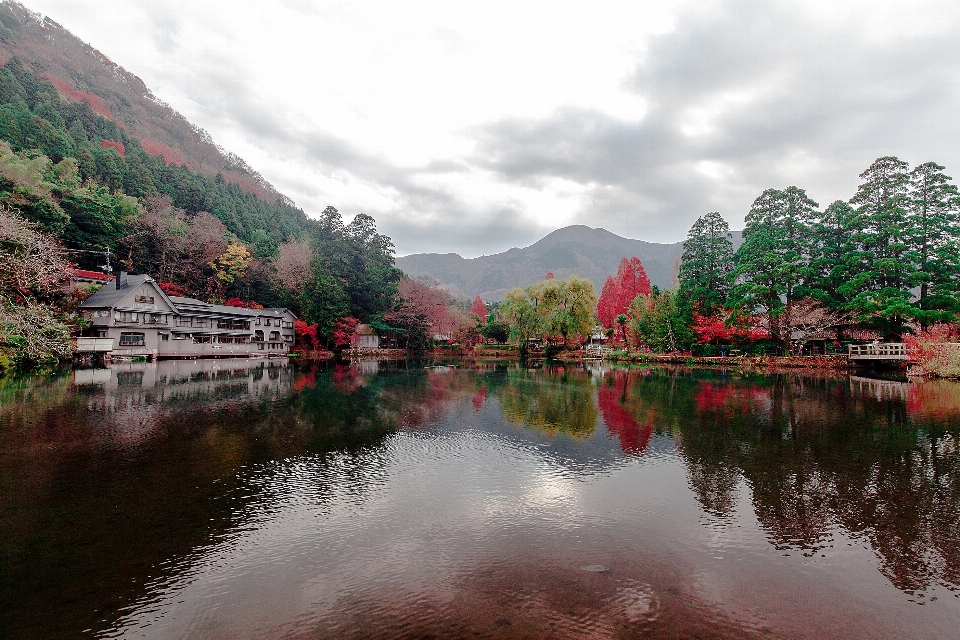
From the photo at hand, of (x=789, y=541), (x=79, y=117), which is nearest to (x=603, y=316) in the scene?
(x=789, y=541)

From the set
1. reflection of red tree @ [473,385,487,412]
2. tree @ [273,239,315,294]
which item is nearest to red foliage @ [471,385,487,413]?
reflection of red tree @ [473,385,487,412]

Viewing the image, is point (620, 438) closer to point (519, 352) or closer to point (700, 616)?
point (700, 616)

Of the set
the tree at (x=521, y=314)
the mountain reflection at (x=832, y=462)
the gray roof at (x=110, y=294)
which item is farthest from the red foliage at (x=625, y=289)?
the gray roof at (x=110, y=294)

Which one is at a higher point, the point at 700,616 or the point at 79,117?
the point at 79,117

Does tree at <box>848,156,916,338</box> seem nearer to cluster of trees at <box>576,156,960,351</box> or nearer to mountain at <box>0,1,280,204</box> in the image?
cluster of trees at <box>576,156,960,351</box>

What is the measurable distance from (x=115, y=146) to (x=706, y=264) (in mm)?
67981

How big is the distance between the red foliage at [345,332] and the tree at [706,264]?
3228 centimetres

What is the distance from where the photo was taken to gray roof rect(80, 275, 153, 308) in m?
31.4

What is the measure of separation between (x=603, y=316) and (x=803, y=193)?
26.3 metres

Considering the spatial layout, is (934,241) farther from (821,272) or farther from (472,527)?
(472,527)

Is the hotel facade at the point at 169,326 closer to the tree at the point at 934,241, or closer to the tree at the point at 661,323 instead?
the tree at the point at 661,323

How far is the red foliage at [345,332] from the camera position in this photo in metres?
46.0

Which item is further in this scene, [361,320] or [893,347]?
[361,320]

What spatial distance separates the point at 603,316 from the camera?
186 ft
